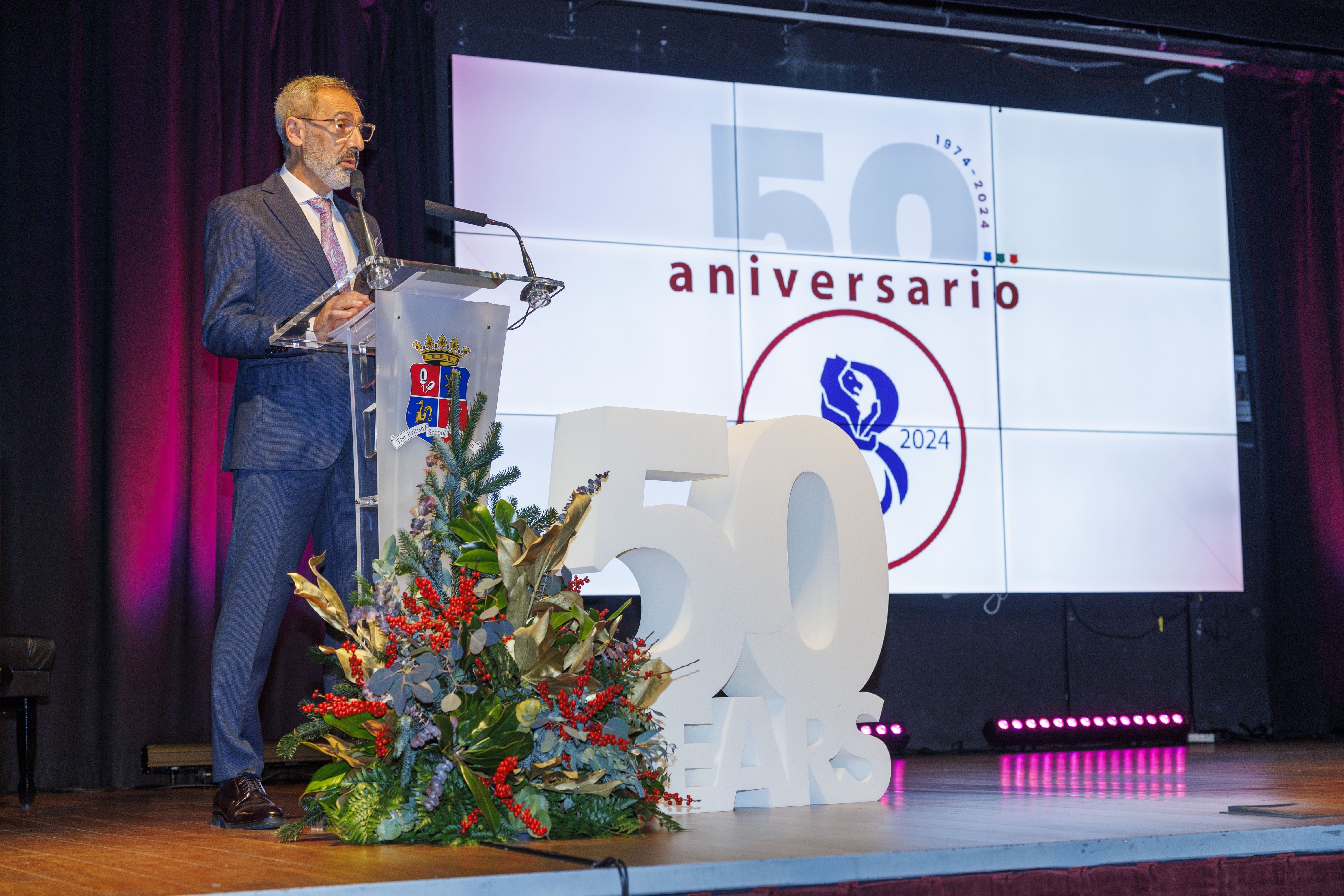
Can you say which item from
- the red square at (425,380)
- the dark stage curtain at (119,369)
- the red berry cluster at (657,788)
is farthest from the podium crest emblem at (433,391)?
the dark stage curtain at (119,369)

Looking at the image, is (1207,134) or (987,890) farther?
(1207,134)

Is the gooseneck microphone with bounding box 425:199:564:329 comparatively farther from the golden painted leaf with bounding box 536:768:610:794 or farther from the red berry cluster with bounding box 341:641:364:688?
the golden painted leaf with bounding box 536:768:610:794

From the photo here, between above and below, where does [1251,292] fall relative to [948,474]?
above

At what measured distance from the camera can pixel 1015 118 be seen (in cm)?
543

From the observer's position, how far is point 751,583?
311 centimetres

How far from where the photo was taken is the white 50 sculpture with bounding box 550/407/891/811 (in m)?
2.96

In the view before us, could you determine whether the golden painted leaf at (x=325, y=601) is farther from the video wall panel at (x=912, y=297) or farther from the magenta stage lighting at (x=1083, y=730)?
the magenta stage lighting at (x=1083, y=730)

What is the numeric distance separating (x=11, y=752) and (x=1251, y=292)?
507 centimetres

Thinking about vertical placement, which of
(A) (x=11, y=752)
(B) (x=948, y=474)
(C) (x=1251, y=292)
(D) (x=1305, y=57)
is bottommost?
(A) (x=11, y=752)

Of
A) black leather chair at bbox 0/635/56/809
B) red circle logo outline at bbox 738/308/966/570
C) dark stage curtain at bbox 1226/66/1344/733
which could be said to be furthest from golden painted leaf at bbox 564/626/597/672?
dark stage curtain at bbox 1226/66/1344/733

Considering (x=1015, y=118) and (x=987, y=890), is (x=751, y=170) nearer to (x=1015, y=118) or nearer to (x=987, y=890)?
(x=1015, y=118)

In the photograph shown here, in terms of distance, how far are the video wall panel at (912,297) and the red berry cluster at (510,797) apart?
7.84 ft

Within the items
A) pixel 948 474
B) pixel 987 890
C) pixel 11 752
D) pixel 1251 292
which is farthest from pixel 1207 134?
pixel 11 752

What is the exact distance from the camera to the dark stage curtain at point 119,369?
4227 millimetres
